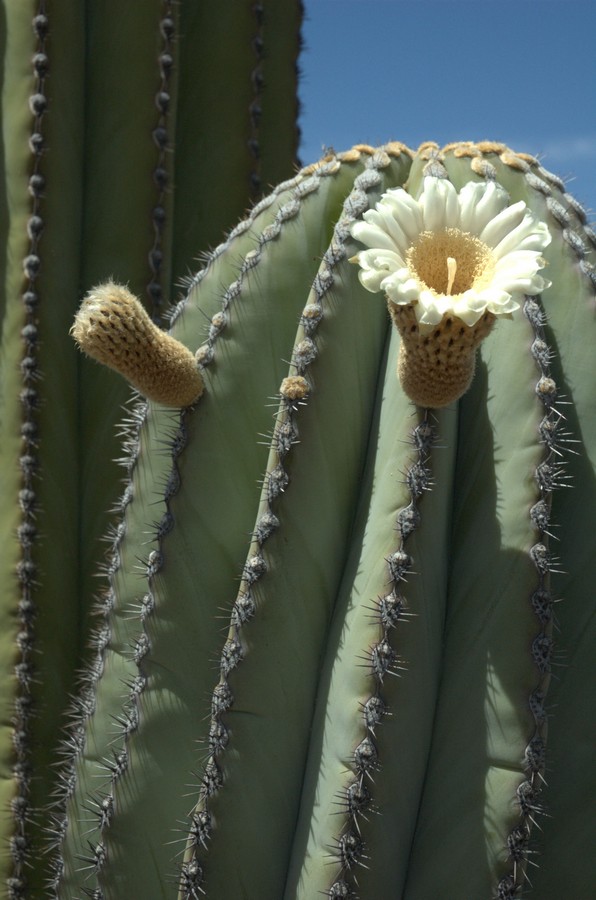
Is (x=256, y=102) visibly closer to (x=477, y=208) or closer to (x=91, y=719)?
(x=477, y=208)

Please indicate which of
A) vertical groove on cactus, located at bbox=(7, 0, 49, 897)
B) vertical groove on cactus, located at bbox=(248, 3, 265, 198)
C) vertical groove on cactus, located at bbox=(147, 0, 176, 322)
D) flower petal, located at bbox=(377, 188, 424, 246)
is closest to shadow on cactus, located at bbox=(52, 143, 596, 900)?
flower petal, located at bbox=(377, 188, 424, 246)

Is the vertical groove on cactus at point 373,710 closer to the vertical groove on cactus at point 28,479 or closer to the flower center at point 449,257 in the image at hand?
the flower center at point 449,257

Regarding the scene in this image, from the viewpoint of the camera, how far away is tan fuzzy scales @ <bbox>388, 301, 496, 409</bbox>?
134 cm

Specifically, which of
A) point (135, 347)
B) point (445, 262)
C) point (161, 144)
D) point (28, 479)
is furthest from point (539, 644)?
point (161, 144)

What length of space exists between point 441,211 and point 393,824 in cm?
90

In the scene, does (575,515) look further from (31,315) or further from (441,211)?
(31,315)

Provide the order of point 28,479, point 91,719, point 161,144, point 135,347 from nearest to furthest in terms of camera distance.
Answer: point 135,347 < point 91,719 < point 28,479 < point 161,144

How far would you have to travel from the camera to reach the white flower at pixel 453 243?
1340mm

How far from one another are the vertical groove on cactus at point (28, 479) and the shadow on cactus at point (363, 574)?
0.43 metres

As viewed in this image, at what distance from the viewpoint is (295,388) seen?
1.60 m

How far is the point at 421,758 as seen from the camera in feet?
5.07

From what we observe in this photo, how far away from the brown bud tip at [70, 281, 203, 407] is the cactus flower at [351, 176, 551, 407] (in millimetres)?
403

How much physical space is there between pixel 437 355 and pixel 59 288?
1231mm

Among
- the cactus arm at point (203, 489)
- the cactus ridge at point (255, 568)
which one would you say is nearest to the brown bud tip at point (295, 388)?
the cactus ridge at point (255, 568)
